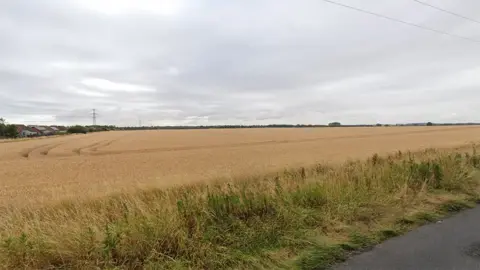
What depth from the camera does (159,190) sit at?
798cm

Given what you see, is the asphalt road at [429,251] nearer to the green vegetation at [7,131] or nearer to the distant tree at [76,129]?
the green vegetation at [7,131]

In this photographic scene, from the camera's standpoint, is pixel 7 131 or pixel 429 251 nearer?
pixel 429 251

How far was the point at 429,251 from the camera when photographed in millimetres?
3996

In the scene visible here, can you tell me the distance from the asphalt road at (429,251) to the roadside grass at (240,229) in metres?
0.21

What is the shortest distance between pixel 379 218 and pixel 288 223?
1721 millimetres

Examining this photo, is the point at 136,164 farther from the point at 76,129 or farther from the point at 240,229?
the point at 76,129

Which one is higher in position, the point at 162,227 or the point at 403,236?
the point at 162,227

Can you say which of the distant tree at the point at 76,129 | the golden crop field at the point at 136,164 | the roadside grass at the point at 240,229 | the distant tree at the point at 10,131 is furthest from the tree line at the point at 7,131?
the roadside grass at the point at 240,229

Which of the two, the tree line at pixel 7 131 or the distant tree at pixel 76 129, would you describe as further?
the distant tree at pixel 76 129

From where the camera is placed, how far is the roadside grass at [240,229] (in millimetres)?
3672

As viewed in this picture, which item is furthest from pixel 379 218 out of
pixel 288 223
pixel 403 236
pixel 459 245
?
pixel 288 223

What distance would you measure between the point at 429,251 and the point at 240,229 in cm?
253

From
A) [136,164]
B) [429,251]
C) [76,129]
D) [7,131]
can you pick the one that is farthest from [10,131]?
[429,251]

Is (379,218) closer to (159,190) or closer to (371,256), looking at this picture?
(371,256)
